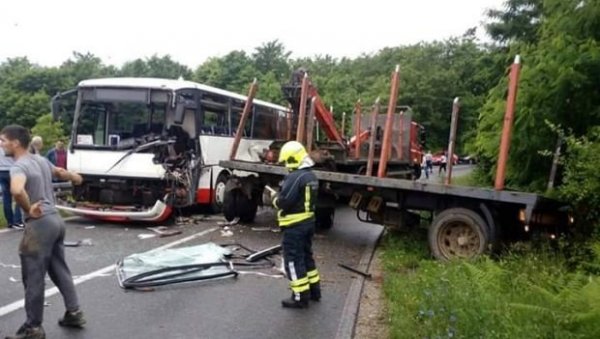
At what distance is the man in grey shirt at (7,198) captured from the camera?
34.8 feet

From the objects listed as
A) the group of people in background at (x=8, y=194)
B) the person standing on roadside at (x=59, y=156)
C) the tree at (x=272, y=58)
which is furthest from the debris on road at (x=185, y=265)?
the tree at (x=272, y=58)

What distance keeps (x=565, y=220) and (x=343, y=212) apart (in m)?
7.79

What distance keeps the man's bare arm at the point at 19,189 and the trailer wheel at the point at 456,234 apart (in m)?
5.68

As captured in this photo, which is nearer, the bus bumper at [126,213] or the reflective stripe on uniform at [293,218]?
the reflective stripe on uniform at [293,218]

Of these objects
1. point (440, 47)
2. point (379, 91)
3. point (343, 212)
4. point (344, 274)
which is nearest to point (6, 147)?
point (344, 274)

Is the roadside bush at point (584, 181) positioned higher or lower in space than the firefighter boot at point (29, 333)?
higher

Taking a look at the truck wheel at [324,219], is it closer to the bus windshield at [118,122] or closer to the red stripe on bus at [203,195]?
the red stripe on bus at [203,195]

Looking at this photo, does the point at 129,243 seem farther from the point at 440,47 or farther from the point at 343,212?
the point at 440,47

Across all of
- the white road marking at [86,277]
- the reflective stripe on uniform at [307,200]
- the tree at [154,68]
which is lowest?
the white road marking at [86,277]

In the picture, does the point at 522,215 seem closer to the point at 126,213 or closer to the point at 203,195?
the point at 126,213

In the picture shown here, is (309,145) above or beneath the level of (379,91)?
beneath

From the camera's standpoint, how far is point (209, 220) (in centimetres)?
1320

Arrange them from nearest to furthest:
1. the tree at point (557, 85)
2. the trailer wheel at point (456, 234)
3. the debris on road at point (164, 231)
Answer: the tree at point (557, 85), the trailer wheel at point (456, 234), the debris on road at point (164, 231)

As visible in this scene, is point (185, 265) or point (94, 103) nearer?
point (185, 265)
